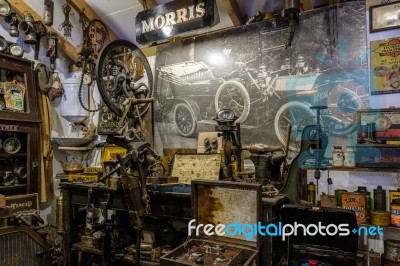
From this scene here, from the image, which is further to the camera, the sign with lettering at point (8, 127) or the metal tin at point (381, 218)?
the sign with lettering at point (8, 127)

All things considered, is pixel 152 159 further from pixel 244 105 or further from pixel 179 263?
pixel 244 105

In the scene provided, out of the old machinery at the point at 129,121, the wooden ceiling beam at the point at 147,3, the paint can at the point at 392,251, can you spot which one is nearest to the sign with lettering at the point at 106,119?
the old machinery at the point at 129,121

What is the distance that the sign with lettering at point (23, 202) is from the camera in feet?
11.4

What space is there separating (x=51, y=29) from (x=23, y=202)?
7.97ft

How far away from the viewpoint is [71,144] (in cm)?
423

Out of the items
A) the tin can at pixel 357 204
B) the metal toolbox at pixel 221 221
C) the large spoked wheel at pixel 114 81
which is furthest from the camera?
the large spoked wheel at pixel 114 81

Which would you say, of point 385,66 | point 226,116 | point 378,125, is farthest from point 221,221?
point 385,66

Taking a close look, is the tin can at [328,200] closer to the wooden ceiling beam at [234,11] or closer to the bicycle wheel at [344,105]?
the bicycle wheel at [344,105]

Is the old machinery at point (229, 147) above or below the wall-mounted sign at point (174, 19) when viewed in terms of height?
below

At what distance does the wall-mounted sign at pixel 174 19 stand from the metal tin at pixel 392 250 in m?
2.59

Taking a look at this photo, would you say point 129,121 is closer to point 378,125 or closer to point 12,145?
point 12,145

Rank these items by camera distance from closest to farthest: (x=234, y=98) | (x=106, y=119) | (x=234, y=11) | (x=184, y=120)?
(x=234, y=11)
(x=234, y=98)
(x=184, y=120)
(x=106, y=119)

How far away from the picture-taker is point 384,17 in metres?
2.76

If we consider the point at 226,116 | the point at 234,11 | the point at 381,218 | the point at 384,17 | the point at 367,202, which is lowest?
the point at 381,218
